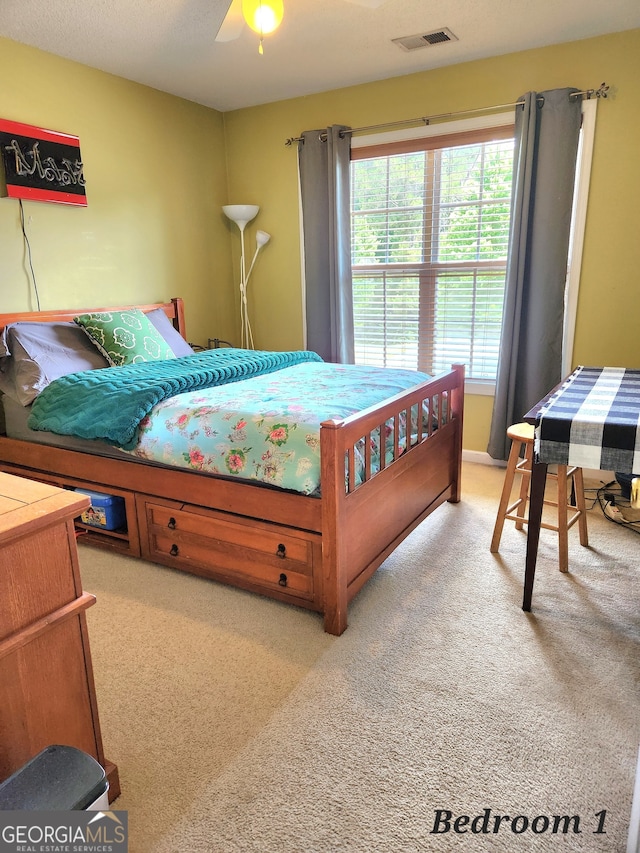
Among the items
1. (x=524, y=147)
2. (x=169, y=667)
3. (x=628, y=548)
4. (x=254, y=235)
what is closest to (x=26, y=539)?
(x=169, y=667)

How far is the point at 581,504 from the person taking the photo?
2.52m

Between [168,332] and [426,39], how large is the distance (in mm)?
2225

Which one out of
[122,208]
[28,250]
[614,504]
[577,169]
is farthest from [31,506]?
[577,169]

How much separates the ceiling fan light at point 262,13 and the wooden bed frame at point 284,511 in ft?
4.99

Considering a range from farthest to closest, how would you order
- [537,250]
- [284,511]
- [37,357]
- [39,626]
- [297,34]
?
[537,250] → [297,34] → [37,357] → [284,511] → [39,626]

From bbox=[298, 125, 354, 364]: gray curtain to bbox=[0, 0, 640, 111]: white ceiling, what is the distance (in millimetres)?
417

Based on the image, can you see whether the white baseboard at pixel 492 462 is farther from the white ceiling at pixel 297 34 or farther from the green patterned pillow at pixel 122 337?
the white ceiling at pixel 297 34

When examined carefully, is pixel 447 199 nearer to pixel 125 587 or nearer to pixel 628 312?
pixel 628 312

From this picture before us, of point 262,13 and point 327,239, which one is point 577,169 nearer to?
point 327,239

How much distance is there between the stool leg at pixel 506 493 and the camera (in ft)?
8.06

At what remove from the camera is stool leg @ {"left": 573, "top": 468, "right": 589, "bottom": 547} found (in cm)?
244

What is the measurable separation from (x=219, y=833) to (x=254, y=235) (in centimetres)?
399

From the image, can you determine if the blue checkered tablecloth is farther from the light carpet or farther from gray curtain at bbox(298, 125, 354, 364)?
gray curtain at bbox(298, 125, 354, 364)

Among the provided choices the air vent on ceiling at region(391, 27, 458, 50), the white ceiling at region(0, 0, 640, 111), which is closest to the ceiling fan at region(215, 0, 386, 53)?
the white ceiling at region(0, 0, 640, 111)
